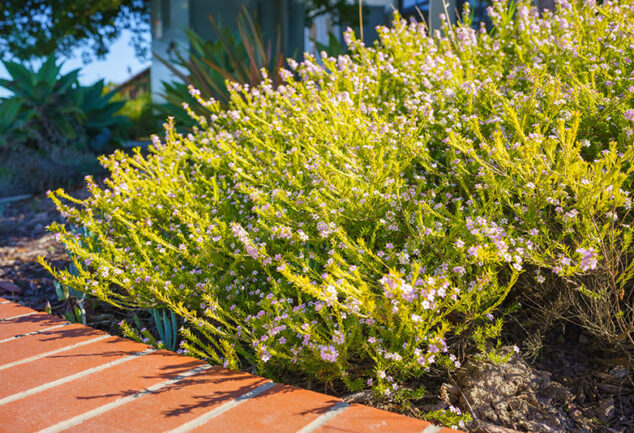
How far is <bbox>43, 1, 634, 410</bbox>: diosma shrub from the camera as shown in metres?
1.85

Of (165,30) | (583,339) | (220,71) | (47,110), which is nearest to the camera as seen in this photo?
(583,339)

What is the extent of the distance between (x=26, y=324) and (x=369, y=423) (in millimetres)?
1659

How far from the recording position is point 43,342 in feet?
7.32

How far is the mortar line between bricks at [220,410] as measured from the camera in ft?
5.17

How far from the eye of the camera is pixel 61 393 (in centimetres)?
181

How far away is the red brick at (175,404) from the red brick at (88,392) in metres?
0.05

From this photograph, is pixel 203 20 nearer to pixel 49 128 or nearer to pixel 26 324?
pixel 49 128

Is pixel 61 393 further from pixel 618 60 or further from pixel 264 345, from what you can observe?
pixel 618 60

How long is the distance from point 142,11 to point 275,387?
1576cm

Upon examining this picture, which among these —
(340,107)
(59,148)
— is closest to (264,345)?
(340,107)

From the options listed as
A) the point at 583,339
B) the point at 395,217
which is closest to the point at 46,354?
the point at 395,217

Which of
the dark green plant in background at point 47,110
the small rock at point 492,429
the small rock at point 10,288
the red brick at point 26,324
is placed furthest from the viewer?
the dark green plant in background at point 47,110

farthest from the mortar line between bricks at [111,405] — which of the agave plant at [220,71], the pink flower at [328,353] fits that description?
the agave plant at [220,71]

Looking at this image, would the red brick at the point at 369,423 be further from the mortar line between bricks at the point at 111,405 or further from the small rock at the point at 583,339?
the small rock at the point at 583,339
